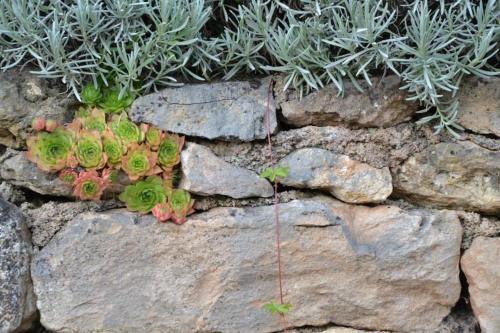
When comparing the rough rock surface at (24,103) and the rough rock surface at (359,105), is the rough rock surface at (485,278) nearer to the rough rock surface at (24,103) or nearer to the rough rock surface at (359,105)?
the rough rock surface at (359,105)

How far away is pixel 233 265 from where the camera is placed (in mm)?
1765

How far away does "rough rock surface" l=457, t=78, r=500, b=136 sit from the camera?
5.74ft

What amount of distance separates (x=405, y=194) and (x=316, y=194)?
0.81 ft

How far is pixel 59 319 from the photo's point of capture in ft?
5.81

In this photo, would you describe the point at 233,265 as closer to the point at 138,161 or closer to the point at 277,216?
the point at 277,216

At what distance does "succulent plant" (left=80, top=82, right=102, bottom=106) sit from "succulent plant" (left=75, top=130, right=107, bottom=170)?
0.28 ft

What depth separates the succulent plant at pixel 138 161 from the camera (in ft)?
5.66

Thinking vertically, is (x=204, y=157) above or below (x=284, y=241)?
above

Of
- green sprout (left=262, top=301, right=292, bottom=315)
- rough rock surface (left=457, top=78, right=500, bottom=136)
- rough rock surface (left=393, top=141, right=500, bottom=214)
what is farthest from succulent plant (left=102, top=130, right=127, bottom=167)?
rough rock surface (left=457, top=78, right=500, bottom=136)

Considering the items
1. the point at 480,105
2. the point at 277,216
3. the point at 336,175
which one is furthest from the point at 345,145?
the point at 480,105

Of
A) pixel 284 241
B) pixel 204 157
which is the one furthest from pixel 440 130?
pixel 204 157

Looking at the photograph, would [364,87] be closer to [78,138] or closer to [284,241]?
[284,241]

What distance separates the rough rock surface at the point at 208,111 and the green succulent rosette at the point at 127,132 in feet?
0.09

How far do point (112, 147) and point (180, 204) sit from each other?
0.76 ft
